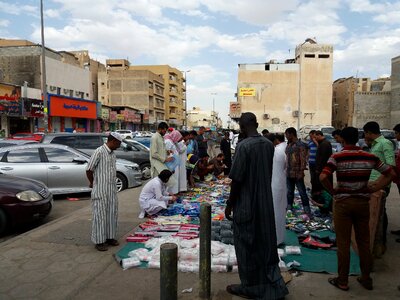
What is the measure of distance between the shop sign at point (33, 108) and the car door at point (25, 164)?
2144cm

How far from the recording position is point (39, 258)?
4.95 m

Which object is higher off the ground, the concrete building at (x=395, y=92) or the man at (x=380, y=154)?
the concrete building at (x=395, y=92)

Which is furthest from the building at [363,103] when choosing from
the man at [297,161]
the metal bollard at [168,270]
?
the metal bollard at [168,270]

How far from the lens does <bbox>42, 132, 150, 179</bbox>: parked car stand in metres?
11.8

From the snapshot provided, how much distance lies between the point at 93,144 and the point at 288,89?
5064 cm

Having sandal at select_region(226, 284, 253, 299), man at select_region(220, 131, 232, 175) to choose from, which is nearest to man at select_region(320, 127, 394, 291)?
sandal at select_region(226, 284, 253, 299)

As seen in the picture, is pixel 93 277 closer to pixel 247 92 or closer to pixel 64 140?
pixel 64 140

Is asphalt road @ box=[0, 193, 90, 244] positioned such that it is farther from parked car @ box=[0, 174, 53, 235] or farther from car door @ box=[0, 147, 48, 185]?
car door @ box=[0, 147, 48, 185]

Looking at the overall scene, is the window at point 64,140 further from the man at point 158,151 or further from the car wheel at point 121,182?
the man at point 158,151

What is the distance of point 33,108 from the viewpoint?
97.5 feet

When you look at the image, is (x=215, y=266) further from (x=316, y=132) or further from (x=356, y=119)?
(x=356, y=119)

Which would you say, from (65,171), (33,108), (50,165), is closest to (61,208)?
(65,171)

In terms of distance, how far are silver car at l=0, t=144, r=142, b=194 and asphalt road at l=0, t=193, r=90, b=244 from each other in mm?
283

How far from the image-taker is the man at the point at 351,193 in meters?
3.79
